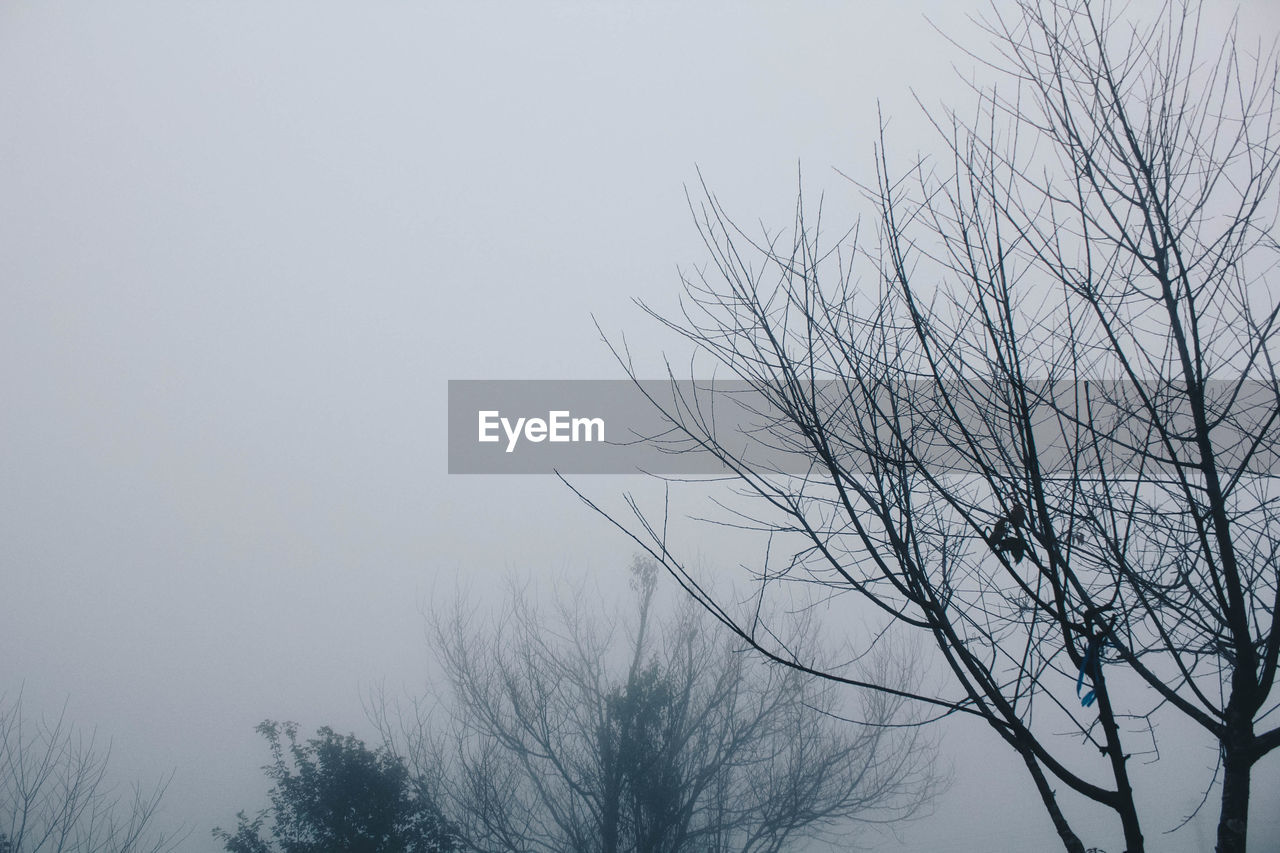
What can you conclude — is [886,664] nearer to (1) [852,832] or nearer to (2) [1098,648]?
(1) [852,832]

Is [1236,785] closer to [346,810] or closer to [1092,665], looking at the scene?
[1092,665]

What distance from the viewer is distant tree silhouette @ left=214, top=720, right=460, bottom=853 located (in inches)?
415

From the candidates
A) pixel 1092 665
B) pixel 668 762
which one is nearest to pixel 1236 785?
pixel 1092 665

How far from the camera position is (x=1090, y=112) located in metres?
2.04

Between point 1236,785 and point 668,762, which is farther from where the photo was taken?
point 668,762

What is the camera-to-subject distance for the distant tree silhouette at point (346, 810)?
10.5 m

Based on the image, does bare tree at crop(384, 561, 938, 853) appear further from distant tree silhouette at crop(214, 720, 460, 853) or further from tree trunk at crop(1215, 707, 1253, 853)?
tree trunk at crop(1215, 707, 1253, 853)

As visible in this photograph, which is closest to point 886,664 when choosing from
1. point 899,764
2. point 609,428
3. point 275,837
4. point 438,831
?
point 899,764

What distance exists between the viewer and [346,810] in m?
10.7

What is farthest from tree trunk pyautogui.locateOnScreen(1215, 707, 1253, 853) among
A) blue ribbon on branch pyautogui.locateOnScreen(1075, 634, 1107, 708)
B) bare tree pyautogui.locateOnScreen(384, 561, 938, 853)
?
bare tree pyautogui.locateOnScreen(384, 561, 938, 853)

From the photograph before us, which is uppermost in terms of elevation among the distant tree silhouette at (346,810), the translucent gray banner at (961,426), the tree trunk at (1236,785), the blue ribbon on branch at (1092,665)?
the translucent gray banner at (961,426)

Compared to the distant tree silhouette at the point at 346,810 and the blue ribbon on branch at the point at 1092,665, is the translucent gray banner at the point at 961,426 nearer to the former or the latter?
the blue ribbon on branch at the point at 1092,665

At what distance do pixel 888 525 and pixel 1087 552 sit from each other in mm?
624

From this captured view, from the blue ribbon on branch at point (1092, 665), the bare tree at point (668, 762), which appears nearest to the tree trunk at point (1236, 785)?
the blue ribbon on branch at point (1092, 665)
